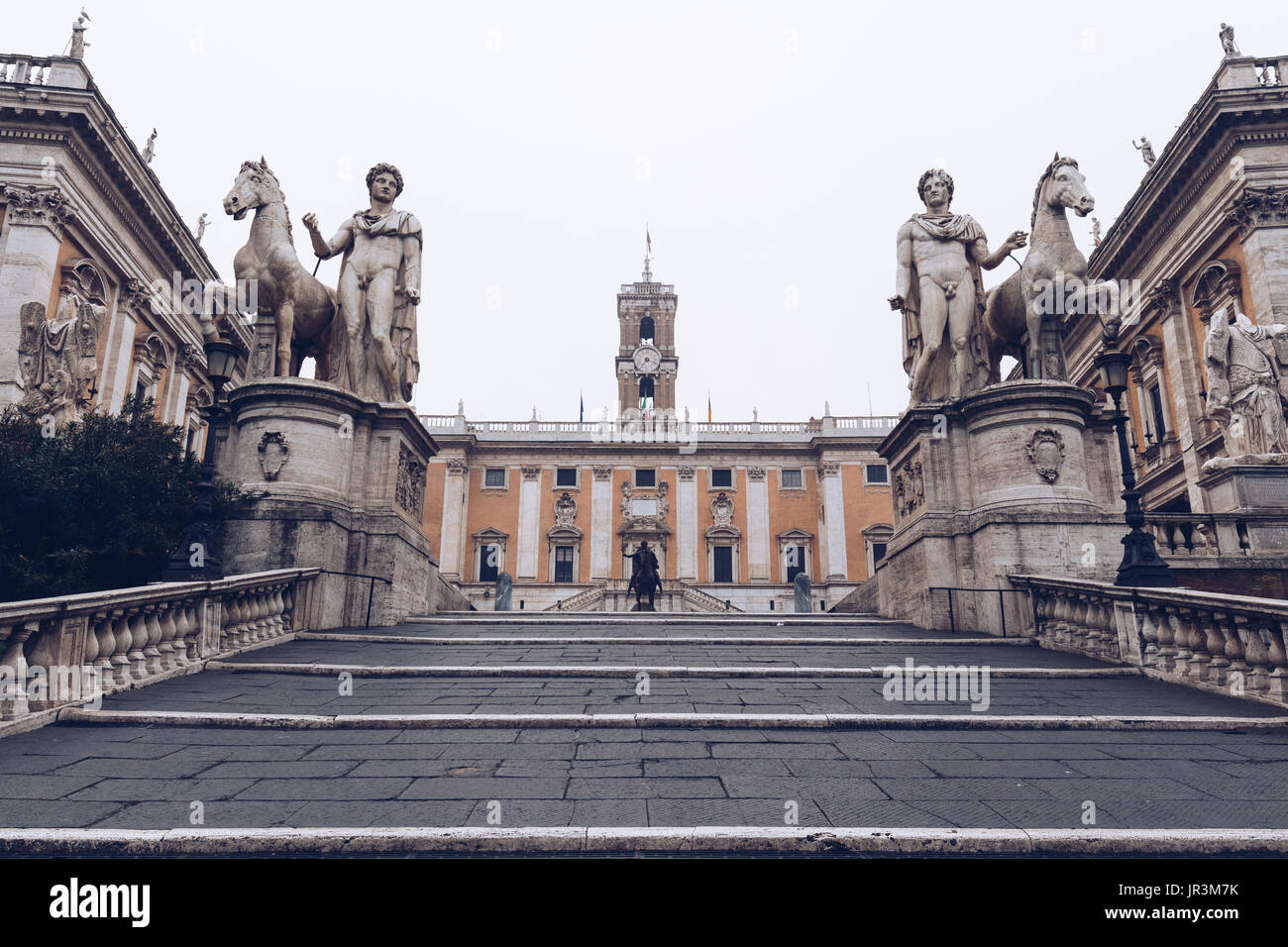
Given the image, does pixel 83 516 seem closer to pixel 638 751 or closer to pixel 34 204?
pixel 638 751

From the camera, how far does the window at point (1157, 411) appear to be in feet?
79.4

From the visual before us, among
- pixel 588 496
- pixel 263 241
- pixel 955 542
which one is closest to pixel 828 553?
pixel 588 496

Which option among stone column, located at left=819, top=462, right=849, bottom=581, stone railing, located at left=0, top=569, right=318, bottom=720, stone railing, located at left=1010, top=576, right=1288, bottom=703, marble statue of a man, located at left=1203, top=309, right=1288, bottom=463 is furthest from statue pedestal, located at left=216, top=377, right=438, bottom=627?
stone column, located at left=819, top=462, right=849, bottom=581

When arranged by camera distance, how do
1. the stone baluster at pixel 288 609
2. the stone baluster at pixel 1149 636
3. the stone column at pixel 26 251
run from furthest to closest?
the stone column at pixel 26 251 → the stone baluster at pixel 288 609 → the stone baluster at pixel 1149 636

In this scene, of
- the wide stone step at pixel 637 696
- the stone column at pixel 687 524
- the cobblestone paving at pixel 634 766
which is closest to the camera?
the cobblestone paving at pixel 634 766

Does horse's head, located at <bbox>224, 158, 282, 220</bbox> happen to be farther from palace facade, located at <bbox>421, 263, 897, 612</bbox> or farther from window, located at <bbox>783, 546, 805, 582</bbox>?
window, located at <bbox>783, 546, 805, 582</bbox>

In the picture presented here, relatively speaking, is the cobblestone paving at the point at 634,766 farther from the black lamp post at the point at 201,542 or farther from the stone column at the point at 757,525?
the stone column at the point at 757,525

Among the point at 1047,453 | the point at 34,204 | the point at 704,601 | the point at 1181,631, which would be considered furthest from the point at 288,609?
the point at 704,601

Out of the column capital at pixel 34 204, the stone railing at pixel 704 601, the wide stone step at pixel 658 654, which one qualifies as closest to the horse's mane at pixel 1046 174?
the wide stone step at pixel 658 654

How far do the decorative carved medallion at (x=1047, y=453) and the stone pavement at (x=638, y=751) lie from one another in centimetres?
360

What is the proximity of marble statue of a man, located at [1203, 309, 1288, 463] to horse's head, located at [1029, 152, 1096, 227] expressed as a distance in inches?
286

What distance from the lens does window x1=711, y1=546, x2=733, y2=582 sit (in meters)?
46.3

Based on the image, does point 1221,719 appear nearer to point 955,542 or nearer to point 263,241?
point 955,542

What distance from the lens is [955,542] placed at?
36.6 ft
